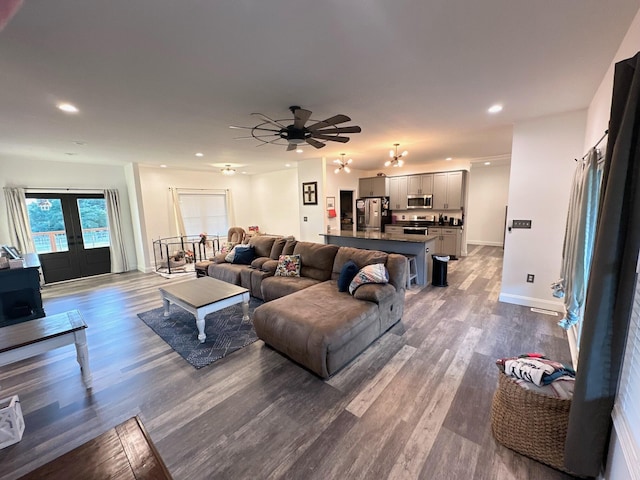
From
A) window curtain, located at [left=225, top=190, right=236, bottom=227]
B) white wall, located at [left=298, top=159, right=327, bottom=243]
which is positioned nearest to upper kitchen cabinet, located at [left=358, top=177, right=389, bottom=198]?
white wall, located at [left=298, top=159, right=327, bottom=243]

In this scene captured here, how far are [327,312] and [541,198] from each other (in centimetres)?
336

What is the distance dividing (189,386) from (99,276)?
18.5ft

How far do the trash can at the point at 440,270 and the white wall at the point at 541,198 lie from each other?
3.26 feet

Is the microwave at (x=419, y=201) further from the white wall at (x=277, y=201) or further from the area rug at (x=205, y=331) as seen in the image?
the area rug at (x=205, y=331)

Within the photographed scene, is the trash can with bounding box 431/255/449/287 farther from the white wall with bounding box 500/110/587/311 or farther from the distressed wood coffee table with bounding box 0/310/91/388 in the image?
the distressed wood coffee table with bounding box 0/310/91/388

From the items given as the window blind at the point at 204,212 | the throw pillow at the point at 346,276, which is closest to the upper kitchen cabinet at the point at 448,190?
the throw pillow at the point at 346,276

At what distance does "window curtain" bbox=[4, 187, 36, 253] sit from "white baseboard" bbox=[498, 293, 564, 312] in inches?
344

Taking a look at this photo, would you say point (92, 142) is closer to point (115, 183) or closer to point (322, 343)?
point (115, 183)

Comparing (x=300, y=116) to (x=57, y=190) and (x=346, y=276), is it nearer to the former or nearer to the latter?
(x=346, y=276)

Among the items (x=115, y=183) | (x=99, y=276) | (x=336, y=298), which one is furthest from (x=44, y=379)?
(x=115, y=183)

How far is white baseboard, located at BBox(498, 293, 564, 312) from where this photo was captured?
144 inches

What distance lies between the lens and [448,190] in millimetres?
7035

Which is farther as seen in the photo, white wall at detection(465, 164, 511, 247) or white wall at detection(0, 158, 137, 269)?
white wall at detection(465, 164, 511, 247)

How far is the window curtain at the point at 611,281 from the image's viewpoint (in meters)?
1.14
